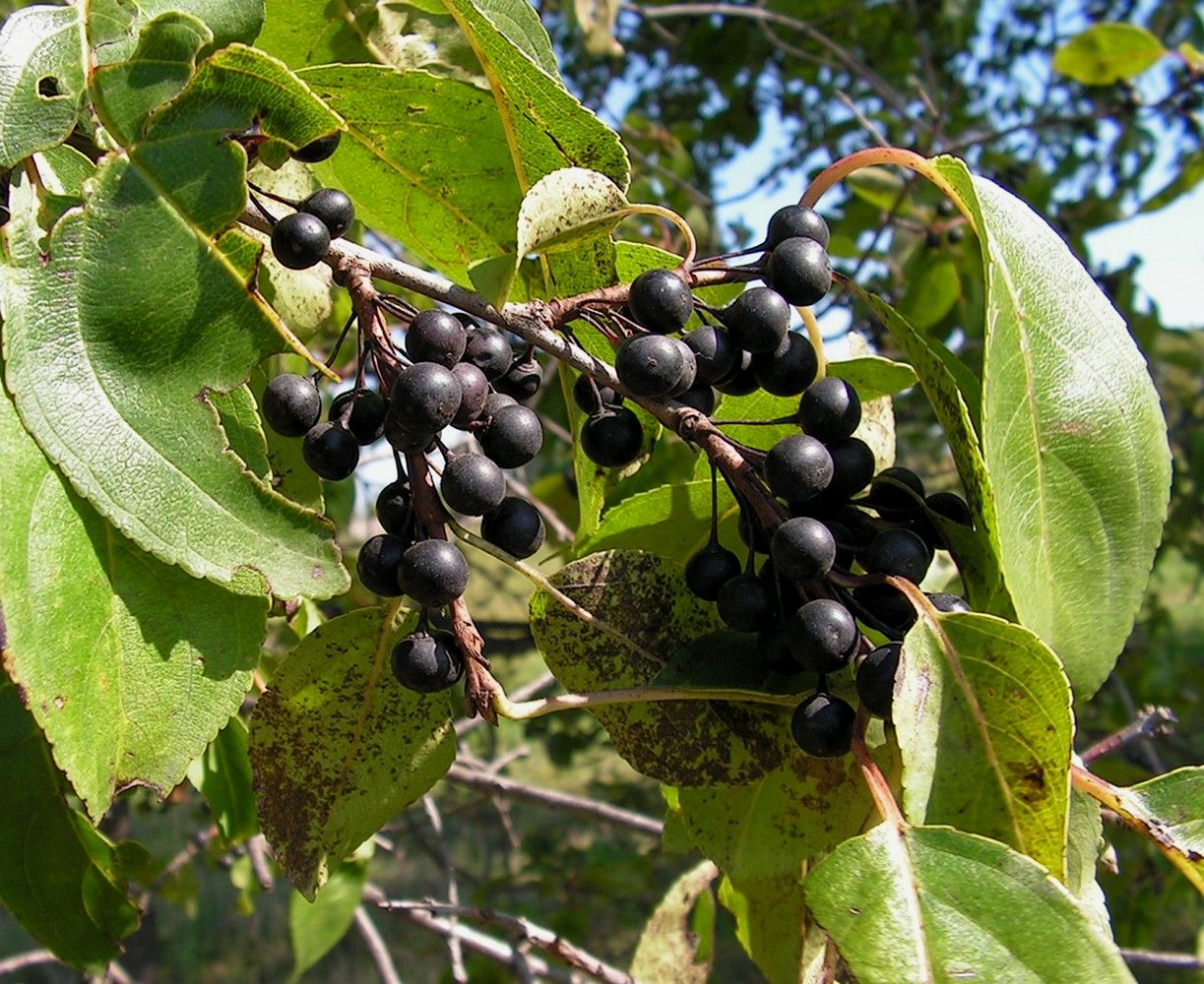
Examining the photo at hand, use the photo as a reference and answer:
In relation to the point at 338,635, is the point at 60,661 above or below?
above

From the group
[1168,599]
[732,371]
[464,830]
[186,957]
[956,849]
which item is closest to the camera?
[956,849]

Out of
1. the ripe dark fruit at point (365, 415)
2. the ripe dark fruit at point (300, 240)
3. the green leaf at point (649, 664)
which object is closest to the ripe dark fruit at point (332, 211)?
the ripe dark fruit at point (300, 240)

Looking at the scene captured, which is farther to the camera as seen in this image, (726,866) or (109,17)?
(726,866)

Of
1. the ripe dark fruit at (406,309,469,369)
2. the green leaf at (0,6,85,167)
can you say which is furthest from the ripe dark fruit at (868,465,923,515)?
the green leaf at (0,6,85,167)

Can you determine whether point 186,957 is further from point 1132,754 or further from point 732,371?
point 732,371

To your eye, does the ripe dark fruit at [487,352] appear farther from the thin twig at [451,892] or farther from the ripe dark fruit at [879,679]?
the thin twig at [451,892]

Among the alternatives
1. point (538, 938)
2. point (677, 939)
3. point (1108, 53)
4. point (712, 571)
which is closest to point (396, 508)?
point (712, 571)

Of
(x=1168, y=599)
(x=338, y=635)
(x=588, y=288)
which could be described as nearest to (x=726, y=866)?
(x=338, y=635)

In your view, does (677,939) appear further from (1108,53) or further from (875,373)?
(1108,53)
